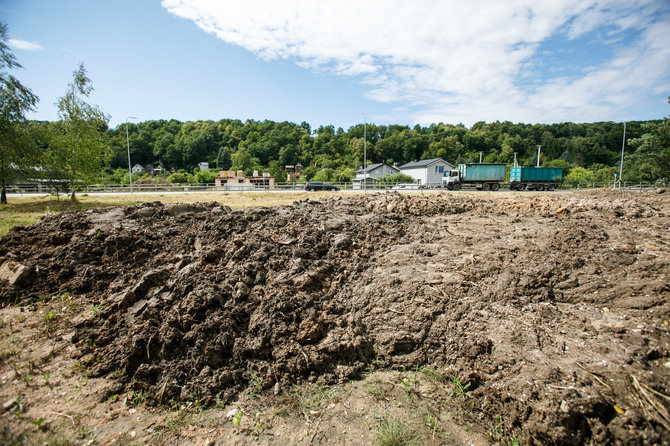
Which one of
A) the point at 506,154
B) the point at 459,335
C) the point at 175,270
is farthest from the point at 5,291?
the point at 506,154

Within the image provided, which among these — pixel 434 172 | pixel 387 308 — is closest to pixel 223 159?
pixel 434 172

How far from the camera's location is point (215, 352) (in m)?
3.89

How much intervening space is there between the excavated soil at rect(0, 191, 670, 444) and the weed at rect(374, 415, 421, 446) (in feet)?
2.57

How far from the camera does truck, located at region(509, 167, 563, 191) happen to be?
103ft

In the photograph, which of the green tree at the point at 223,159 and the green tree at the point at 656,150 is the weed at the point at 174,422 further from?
the green tree at the point at 223,159

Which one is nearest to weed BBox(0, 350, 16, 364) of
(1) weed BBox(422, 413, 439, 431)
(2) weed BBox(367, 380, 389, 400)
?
(2) weed BBox(367, 380, 389, 400)

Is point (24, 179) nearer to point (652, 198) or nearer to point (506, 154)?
point (652, 198)

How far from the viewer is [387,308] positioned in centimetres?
455

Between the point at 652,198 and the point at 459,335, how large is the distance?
39.2ft

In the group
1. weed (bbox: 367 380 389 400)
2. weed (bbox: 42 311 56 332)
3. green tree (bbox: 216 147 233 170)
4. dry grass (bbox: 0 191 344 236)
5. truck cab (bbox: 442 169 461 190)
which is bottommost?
weed (bbox: 367 380 389 400)

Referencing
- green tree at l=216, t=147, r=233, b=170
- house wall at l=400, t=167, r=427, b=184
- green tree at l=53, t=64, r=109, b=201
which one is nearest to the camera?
green tree at l=53, t=64, r=109, b=201

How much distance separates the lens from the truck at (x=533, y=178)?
103 ft

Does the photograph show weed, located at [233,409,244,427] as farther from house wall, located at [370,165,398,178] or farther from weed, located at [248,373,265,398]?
house wall, located at [370,165,398,178]

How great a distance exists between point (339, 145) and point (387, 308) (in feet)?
370
